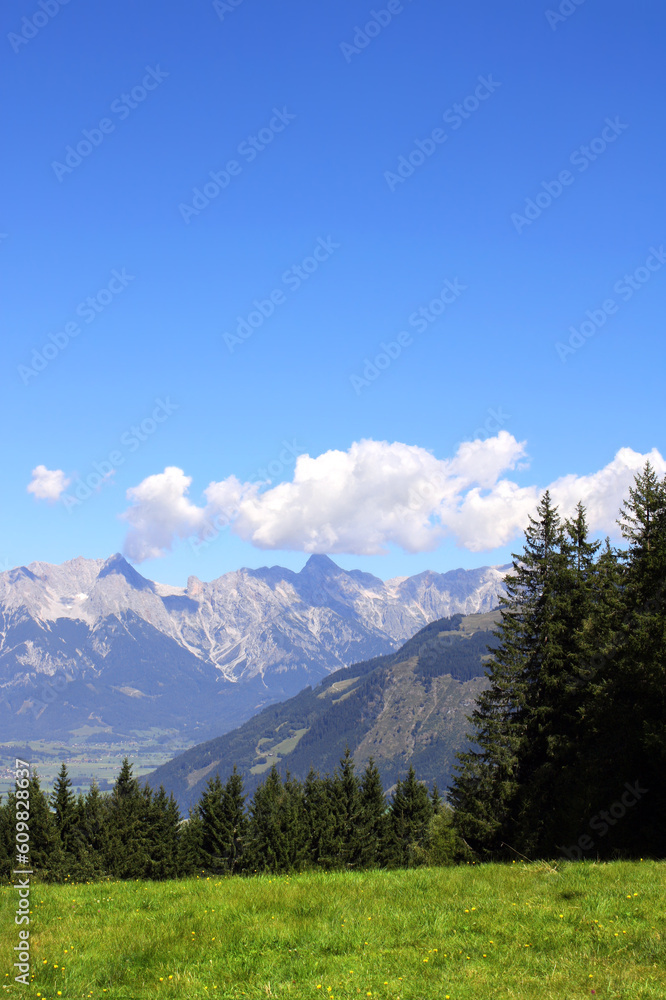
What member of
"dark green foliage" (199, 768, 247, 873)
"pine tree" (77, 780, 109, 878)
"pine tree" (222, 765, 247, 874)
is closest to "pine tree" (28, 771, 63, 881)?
"pine tree" (77, 780, 109, 878)

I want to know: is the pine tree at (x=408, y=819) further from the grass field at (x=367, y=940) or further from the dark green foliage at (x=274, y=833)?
the grass field at (x=367, y=940)

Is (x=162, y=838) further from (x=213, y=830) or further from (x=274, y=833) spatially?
(x=274, y=833)

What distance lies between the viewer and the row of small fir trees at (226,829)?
6738 cm

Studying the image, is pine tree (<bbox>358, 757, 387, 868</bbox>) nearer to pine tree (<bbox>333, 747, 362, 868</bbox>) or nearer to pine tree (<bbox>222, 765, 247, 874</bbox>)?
pine tree (<bbox>333, 747, 362, 868</bbox>)

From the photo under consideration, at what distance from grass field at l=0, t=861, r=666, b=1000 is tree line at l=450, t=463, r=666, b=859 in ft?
29.9

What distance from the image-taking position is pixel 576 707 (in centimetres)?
3372

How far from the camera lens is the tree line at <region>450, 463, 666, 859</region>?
2483cm

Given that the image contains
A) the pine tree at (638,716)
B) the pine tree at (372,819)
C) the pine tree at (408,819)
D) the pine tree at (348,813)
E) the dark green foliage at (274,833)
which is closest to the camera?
the pine tree at (638,716)

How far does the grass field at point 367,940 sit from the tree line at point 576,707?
9.12 m

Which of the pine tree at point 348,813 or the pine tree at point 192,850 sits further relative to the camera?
the pine tree at point 192,850

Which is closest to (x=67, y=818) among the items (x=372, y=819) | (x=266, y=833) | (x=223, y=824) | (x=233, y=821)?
(x=223, y=824)

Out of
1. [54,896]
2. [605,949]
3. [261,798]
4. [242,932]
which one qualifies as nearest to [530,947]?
[605,949]

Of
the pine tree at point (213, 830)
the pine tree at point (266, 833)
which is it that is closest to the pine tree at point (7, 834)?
the pine tree at point (213, 830)

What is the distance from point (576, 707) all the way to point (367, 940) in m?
24.6
